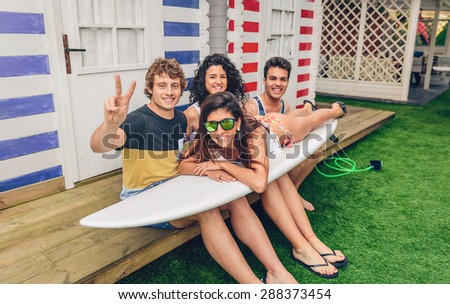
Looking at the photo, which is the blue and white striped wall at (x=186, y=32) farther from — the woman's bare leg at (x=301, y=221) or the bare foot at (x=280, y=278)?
the bare foot at (x=280, y=278)

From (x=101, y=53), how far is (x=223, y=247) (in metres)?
1.91

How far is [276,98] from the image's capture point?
Result: 2.95 meters

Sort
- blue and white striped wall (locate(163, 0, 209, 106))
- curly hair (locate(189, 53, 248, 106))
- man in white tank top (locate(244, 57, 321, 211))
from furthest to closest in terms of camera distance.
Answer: blue and white striped wall (locate(163, 0, 209, 106)) → man in white tank top (locate(244, 57, 321, 211)) → curly hair (locate(189, 53, 248, 106))

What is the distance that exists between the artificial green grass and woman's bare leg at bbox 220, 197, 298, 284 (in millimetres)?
223

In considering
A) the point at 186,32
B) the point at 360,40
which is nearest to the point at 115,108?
the point at 186,32

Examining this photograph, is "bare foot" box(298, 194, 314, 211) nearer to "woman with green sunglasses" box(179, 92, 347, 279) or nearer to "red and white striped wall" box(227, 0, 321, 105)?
"woman with green sunglasses" box(179, 92, 347, 279)

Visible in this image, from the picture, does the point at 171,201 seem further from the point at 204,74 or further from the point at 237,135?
the point at 204,74

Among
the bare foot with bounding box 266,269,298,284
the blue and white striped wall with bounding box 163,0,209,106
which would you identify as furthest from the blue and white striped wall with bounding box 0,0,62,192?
the bare foot with bounding box 266,269,298,284

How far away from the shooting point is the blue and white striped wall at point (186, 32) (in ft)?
11.2

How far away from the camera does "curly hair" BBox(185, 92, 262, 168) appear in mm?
2086

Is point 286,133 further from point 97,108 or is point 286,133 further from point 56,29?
point 56,29

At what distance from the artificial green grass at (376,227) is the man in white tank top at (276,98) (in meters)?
0.36

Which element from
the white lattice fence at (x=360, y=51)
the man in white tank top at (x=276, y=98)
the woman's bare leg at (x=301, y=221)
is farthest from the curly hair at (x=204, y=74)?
the white lattice fence at (x=360, y=51)

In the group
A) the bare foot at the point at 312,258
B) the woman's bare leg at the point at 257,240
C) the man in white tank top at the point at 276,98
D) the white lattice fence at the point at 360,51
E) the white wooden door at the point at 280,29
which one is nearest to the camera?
the woman's bare leg at the point at 257,240
